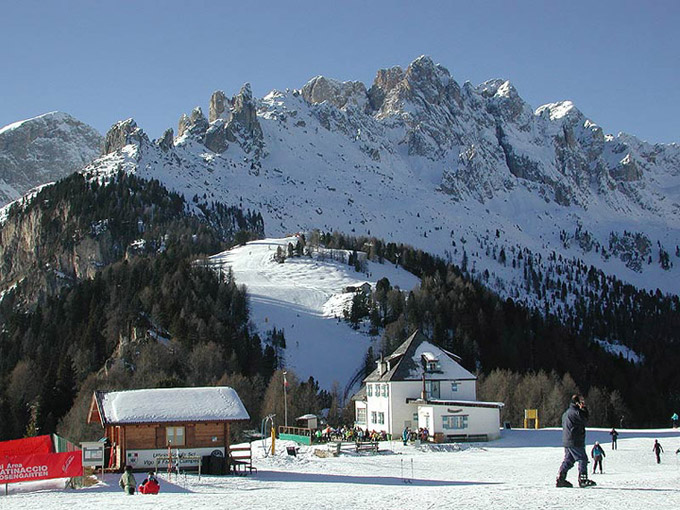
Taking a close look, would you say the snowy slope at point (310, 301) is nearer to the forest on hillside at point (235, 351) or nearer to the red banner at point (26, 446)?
the forest on hillside at point (235, 351)

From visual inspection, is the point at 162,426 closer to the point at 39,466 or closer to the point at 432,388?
the point at 39,466

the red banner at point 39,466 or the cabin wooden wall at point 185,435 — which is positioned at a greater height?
the cabin wooden wall at point 185,435

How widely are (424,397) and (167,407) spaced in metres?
28.2

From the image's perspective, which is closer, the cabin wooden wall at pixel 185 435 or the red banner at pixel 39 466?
the red banner at pixel 39 466

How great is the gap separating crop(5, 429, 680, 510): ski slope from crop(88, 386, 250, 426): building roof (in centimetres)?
389

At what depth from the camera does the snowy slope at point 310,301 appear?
123m

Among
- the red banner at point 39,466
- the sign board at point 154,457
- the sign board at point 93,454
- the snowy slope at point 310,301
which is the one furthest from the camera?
the snowy slope at point 310,301

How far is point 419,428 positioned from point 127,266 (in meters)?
100

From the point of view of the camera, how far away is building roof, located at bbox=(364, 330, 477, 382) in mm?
69875

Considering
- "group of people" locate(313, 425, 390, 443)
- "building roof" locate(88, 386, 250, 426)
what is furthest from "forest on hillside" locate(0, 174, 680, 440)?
Answer: "building roof" locate(88, 386, 250, 426)

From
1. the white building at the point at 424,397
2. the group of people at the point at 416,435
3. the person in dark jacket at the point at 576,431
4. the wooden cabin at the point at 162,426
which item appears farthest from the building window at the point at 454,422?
the person in dark jacket at the point at 576,431

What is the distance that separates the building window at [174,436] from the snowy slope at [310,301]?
72.2 meters

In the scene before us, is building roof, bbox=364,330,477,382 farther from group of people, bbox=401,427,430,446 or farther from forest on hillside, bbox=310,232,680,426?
forest on hillside, bbox=310,232,680,426

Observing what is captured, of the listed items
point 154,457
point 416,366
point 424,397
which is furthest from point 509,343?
point 154,457
